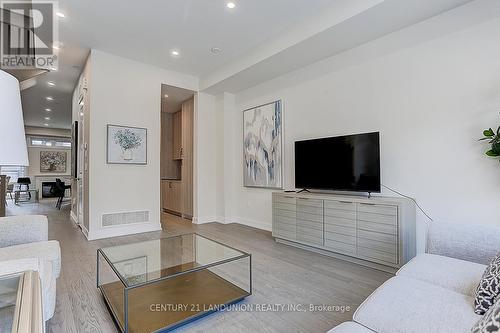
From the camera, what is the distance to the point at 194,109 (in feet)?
18.1

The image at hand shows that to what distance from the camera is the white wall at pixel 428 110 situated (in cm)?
253

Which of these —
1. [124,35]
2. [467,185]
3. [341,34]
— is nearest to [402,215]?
[467,185]

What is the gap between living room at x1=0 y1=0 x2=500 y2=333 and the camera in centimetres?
181

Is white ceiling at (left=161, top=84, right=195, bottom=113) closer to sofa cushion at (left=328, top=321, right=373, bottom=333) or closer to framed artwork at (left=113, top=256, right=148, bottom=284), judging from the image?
framed artwork at (left=113, top=256, right=148, bottom=284)

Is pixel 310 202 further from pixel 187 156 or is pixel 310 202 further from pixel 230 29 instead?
pixel 187 156

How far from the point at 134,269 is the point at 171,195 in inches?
181

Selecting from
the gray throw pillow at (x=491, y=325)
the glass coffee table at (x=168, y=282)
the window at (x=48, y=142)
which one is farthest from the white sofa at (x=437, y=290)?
the window at (x=48, y=142)

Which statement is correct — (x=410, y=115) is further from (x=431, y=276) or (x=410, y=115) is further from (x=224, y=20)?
(x=224, y=20)

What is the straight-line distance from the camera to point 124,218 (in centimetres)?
434

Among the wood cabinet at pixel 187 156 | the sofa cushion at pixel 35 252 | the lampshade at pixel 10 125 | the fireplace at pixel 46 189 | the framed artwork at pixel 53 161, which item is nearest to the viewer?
the lampshade at pixel 10 125

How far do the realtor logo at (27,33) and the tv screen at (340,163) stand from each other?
3.66 meters

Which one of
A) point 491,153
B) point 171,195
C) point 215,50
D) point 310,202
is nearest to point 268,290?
point 310,202

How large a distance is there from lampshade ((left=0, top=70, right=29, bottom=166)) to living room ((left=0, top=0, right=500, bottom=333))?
0.02 m

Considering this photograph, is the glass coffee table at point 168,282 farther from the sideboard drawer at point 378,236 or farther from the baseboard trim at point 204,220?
the baseboard trim at point 204,220
